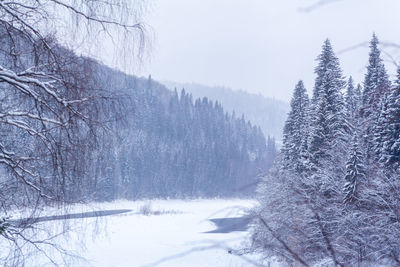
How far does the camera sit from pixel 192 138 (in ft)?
328

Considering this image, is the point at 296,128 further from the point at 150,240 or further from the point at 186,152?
the point at 186,152

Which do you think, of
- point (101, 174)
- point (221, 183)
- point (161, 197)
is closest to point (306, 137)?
point (101, 174)

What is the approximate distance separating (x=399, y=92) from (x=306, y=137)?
2320cm

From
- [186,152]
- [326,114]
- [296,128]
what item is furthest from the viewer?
[186,152]

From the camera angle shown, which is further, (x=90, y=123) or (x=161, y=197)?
(x=161, y=197)

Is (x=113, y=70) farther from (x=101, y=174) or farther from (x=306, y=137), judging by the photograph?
(x=306, y=137)

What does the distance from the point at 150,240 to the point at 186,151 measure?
63830mm

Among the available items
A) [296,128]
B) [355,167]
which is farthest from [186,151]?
[355,167]

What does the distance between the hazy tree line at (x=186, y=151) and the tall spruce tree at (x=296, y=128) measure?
33689mm

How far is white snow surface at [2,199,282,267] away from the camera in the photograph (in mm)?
1248

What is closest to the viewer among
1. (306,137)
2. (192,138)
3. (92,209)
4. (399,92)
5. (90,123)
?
(399,92)

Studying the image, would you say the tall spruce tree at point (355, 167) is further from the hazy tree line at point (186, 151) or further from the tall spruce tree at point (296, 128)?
the hazy tree line at point (186, 151)

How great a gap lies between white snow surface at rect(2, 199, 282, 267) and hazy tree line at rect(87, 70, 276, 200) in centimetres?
2407

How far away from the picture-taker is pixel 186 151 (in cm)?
9394
